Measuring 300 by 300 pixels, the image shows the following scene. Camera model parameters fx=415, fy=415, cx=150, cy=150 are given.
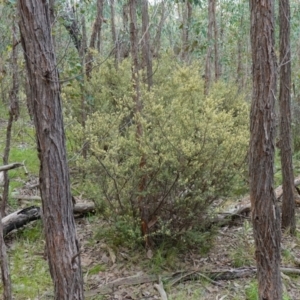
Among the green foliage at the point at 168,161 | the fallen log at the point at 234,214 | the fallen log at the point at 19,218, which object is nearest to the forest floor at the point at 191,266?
the fallen log at the point at 234,214

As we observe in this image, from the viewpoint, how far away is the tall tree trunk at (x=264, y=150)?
320cm

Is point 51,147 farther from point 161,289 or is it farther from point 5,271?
point 161,289

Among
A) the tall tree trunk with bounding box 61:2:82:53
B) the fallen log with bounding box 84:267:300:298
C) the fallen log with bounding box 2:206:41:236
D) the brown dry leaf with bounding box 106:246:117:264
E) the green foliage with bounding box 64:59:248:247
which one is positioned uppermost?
the tall tree trunk with bounding box 61:2:82:53

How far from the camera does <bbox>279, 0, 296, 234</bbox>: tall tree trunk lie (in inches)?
196

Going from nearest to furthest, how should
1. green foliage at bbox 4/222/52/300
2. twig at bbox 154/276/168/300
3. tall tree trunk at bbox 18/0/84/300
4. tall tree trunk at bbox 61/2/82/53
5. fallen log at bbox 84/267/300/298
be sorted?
tall tree trunk at bbox 18/0/84/300, twig at bbox 154/276/168/300, green foliage at bbox 4/222/52/300, fallen log at bbox 84/267/300/298, tall tree trunk at bbox 61/2/82/53

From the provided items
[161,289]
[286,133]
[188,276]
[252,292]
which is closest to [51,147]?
[161,289]

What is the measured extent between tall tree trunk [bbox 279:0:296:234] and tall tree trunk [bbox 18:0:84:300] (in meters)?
3.15

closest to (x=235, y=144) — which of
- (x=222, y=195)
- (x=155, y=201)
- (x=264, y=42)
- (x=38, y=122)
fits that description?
(x=222, y=195)

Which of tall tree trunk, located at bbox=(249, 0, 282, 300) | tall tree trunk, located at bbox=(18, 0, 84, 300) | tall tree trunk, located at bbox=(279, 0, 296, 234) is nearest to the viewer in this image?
tall tree trunk, located at bbox=(18, 0, 84, 300)

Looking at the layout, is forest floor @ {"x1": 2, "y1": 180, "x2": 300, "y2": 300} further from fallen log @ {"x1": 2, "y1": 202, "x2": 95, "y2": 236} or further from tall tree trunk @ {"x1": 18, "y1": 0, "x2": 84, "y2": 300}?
tall tree trunk @ {"x1": 18, "y1": 0, "x2": 84, "y2": 300}

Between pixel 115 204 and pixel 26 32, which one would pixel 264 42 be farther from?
pixel 115 204

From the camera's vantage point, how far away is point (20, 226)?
17.0ft

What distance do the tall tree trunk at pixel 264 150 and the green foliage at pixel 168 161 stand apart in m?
0.92

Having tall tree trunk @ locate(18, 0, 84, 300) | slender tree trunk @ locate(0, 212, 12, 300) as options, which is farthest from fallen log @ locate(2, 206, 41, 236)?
tall tree trunk @ locate(18, 0, 84, 300)
